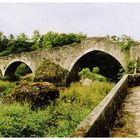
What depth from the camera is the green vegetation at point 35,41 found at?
41.0m

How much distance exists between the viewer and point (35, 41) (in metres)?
46.9

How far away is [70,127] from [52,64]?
1717 cm

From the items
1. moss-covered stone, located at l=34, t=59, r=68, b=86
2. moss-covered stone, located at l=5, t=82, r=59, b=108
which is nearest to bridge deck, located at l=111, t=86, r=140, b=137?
moss-covered stone, located at l=5, t=82, r=59, b=108

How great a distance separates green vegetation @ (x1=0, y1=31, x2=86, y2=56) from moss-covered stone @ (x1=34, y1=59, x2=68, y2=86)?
16027 millimetres

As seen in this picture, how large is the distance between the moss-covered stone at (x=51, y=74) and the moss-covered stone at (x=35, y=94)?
387 inches

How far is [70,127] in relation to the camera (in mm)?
7535

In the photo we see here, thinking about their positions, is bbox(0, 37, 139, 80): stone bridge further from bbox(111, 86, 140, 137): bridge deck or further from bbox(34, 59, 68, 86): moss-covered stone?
bbox(111, 86, 140, 137): bridge deck

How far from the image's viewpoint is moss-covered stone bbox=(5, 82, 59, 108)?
37.9ft

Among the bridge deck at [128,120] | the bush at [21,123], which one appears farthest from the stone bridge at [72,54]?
the bridge deck at [128,120]

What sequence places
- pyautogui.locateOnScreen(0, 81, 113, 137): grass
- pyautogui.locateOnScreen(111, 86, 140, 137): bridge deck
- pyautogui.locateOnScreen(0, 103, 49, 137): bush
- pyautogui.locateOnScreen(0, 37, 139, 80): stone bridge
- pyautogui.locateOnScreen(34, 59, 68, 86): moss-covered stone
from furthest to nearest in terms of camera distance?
pyautogui.locateOnScreen(34, 59, 68, 86): moss-covered stone → pyautogui.locateOnScreen(0, 37, 139, 80): stone bridge → pyautogui.locateOnScreen(0, 103, 49, 137): bush → pyautogui.locateOnScreen(0, 81, 113, 137): grass → pyautogui.locateOnScreen(111, 86, 140, 137): bridge deck

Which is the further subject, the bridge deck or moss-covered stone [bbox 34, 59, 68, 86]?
moss-covered stone [bbox 34, 59, 68, 86]

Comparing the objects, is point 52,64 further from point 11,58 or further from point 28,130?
point 28,130

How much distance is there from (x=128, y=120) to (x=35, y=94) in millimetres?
6920

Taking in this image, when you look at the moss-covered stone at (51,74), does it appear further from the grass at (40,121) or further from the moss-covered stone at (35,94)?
the grass at (40,121)
